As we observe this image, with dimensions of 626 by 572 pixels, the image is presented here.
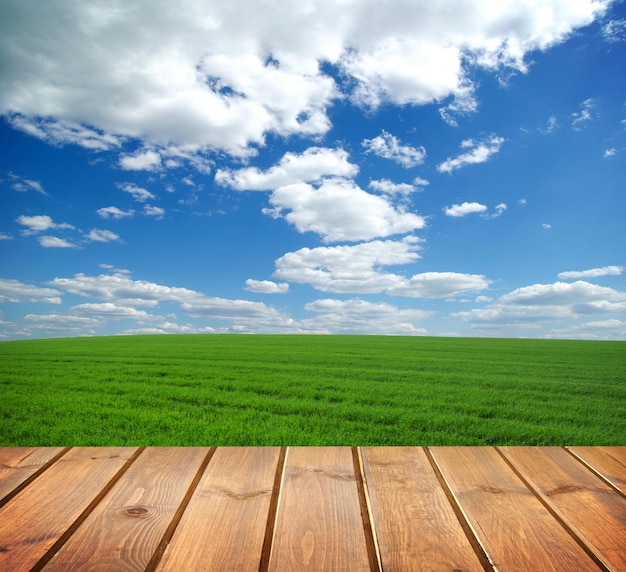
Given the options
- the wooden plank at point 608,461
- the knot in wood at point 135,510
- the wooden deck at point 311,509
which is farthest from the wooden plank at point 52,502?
the wooden plank at point 608,461

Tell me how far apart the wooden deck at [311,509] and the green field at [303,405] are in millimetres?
1674

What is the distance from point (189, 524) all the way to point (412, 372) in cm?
854

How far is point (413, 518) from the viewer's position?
195cm

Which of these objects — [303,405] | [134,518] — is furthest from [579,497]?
[303,405]

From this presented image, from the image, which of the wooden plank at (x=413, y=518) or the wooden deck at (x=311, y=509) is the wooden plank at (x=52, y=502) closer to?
the wooden deck at (x=311, y=509)

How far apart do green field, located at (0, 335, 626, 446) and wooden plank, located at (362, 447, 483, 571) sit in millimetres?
1792

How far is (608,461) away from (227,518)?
7.47ft

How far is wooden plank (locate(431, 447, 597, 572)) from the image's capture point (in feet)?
5.54

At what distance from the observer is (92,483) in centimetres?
232

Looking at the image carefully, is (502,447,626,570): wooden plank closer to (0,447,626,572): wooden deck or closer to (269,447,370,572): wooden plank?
(0,447,626,572): wooden deck

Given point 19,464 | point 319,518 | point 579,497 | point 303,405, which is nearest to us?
point 319,518

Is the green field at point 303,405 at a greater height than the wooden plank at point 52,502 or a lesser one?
lesser

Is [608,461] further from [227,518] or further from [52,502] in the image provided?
[52,502]

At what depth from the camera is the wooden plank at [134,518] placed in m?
1.65
